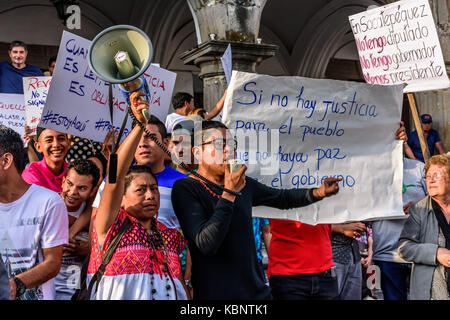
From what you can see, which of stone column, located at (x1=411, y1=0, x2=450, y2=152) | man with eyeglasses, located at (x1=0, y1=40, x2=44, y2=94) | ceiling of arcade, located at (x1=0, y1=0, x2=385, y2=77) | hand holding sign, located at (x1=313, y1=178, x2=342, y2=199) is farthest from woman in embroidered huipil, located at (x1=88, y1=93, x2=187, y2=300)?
ceiling of arcade, located at (x1=0, y1=0, x2=385, y2=77)

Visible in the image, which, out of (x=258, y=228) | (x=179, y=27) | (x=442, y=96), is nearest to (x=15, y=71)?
(x=258, y=228)

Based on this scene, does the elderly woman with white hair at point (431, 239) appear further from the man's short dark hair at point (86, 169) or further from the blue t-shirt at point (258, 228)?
the man's short dark hair at point (86, 169)

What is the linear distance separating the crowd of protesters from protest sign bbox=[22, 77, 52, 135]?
1.65 m

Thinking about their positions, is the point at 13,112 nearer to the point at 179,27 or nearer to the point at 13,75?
the point at 13,75

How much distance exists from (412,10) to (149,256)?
3.13 metres

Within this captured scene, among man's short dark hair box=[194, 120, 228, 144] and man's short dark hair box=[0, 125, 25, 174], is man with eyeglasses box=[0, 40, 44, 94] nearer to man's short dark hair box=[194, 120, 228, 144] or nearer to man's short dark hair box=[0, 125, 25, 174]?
man's short dark hair box=[0, 125, 25, 174]

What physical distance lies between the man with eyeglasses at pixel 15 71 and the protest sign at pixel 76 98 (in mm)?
2936

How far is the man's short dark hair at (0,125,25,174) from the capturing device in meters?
2.80

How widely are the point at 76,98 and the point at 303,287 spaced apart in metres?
1.93

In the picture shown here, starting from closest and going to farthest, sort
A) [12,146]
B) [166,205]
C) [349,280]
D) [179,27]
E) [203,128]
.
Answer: [12,146] < [203,128] < [166,205] < [349,280] < [179,27]

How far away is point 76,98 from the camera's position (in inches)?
158

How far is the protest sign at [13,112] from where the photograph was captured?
5.77 metres

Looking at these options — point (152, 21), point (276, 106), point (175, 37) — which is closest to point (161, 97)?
point (276, 106)

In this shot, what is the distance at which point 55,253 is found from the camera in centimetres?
282
